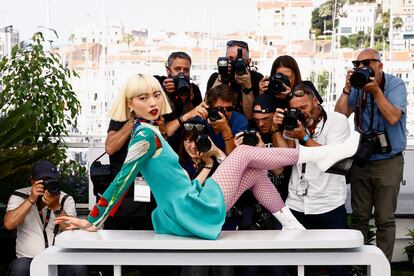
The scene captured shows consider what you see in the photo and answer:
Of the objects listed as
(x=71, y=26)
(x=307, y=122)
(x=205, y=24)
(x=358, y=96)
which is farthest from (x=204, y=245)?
(x=205, y=24)

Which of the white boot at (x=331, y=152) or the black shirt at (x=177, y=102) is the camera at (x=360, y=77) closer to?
the white boot at (x=331, y=152)

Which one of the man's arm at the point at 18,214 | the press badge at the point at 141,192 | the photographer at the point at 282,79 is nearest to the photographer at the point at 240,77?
the photographer at the point at 282,79

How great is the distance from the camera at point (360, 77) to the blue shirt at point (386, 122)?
0.30m

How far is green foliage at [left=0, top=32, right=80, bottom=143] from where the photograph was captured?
7.23 m

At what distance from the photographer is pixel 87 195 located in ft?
24.8

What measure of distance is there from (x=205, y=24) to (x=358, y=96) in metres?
8.67

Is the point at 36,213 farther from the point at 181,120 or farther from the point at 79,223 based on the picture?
the point at 79,223

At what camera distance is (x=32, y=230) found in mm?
5789

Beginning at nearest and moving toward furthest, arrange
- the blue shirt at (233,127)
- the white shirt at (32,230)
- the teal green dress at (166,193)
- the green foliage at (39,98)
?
1. the teal green dress at (166,193)
2. the blue shirt at (233,127)
3. the white shirt at (32,230)
4. the green foliage at (39,98)

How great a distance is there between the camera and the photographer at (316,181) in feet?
17.9

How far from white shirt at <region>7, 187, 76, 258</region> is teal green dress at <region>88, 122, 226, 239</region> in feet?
4.60

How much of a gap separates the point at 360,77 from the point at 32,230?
226 centimetres

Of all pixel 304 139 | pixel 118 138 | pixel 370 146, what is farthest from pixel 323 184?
pixel 118 138

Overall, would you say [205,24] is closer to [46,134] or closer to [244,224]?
[46,134]
